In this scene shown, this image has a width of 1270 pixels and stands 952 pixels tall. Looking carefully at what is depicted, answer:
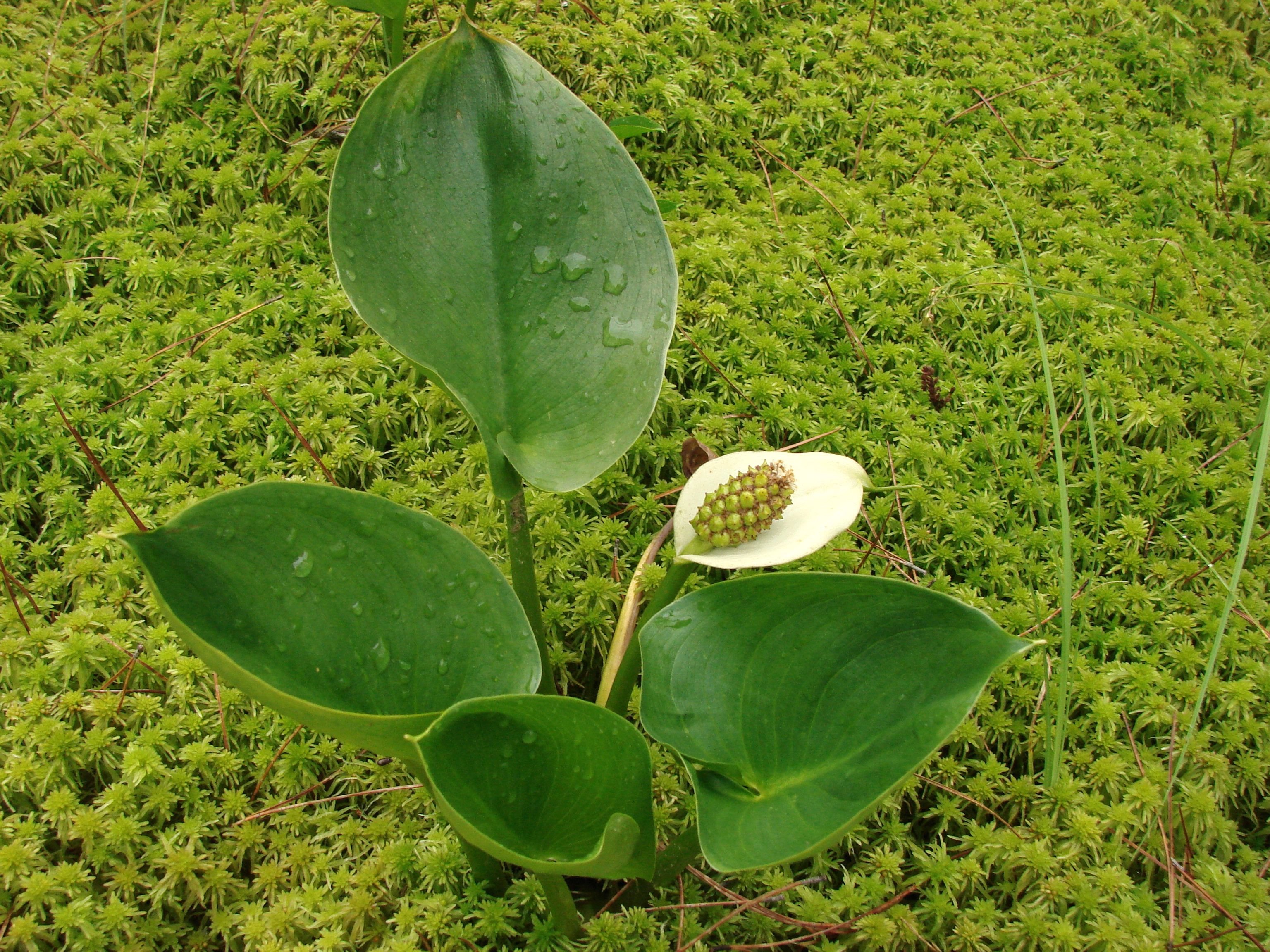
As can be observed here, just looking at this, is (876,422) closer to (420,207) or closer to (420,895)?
(420,207)

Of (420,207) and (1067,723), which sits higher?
(420,207)

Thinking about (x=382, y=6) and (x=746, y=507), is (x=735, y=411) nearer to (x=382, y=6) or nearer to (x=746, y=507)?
(x=746, y=507)


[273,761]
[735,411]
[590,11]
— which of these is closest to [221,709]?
[273,761]

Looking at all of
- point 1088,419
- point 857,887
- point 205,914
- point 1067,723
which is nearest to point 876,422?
Answer: point 1088,419

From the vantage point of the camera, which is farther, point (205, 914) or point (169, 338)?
point (169, 338)

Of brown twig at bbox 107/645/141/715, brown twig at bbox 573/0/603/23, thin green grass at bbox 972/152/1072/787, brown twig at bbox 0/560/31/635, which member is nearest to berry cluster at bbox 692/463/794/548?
thin green grass at bbox 972/152/1072/787

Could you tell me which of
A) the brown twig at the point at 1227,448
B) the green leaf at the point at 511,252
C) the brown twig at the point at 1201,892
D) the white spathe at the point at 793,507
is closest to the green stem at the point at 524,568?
the green leaf at the point at 511,252
